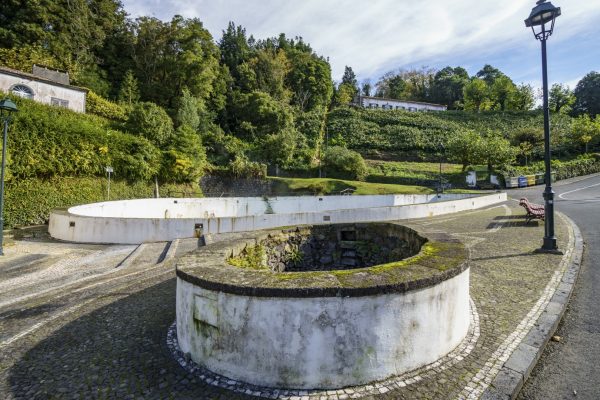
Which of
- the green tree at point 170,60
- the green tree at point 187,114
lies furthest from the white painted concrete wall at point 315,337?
the green tree at point 170,60

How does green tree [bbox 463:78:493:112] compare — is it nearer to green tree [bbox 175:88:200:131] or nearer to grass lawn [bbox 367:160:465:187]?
grass lawn [bbox 367:160:465:187]

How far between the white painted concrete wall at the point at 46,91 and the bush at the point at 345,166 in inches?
856

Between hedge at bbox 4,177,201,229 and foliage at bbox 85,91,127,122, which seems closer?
hedge at bbox 4,177,201,229

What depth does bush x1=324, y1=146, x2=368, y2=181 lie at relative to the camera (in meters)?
32.4

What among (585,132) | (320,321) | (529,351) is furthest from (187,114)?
(585,132)

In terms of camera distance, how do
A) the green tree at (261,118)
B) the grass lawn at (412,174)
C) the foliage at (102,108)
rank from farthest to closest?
the green tree at (261,118) < the grass lawn at (412,174) < the foliage at (102,108)

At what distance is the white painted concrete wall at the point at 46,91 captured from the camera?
2003cm

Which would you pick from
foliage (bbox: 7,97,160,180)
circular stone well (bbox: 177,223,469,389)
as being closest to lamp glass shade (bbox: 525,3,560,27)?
circular stone well (bbox: 177,223,469,389)

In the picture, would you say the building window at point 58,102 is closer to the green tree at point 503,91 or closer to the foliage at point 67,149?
the foliage at point 67,149

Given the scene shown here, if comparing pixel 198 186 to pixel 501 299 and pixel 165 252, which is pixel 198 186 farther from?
pixel 501 299

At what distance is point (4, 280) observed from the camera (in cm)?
755

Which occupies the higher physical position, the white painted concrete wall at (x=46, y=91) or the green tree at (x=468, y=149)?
the white painted concrete wall at (x=46, y=91)

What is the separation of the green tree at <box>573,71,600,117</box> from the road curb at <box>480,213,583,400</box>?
7545 cm

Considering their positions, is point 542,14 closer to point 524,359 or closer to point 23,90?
point 524,359
